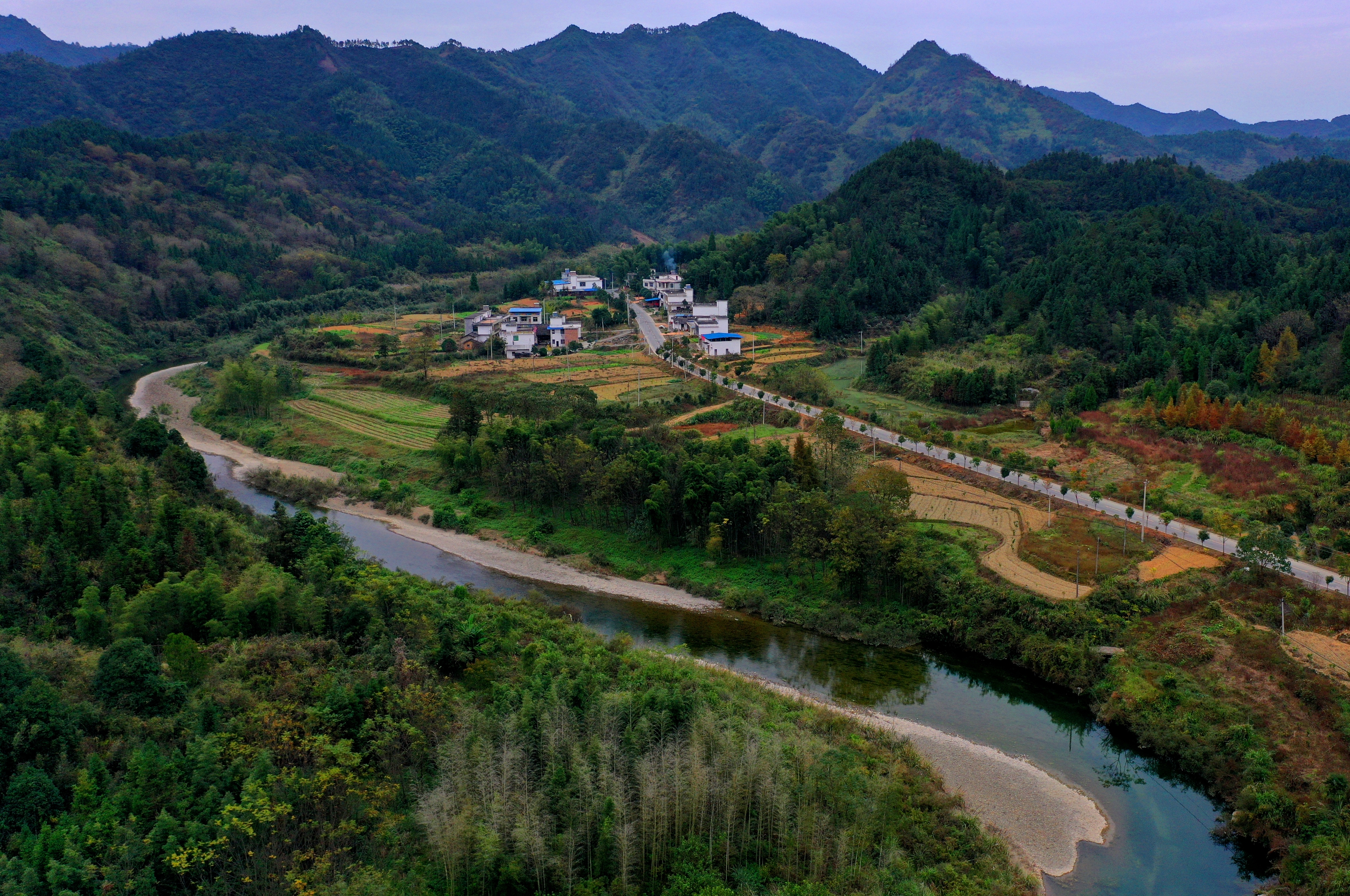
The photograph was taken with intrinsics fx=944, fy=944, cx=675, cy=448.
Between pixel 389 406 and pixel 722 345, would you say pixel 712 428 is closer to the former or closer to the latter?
pixel 722 345

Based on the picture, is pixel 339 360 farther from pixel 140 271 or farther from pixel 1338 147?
pixel 1338 147

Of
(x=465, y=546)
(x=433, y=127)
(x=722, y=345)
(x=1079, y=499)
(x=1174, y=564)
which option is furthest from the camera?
(x=433, y=127)

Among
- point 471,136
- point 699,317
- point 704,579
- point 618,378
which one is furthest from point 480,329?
point 471,136

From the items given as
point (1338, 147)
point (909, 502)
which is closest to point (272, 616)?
point (909, 502)

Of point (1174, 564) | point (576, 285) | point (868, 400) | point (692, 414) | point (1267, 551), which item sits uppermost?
point (576, 285)

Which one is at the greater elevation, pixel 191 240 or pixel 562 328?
pixel 191 240

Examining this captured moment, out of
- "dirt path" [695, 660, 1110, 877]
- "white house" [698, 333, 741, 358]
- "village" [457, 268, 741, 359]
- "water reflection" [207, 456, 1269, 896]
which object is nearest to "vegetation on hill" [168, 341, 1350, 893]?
"water reflection" [207, 456, 1269, 896]
